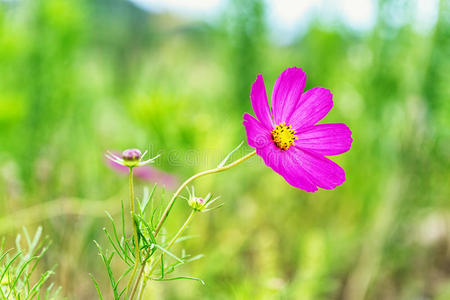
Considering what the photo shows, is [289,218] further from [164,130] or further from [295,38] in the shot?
[295,38]

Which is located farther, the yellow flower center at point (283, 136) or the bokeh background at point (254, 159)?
the bokeh background at point (254, 159)

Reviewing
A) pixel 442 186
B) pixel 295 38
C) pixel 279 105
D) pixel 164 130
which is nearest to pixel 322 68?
pixel 295 38

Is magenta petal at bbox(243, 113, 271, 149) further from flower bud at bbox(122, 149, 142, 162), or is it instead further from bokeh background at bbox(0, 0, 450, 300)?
bokeh background at bbox(0, 0, 450, 300)

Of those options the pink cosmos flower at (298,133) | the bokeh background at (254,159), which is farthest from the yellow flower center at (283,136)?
the bokeh background at (254,159)

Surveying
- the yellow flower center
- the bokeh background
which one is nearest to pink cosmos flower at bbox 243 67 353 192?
the yellow flower center

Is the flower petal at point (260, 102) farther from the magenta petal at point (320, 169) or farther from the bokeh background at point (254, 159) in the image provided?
the bokeh background at point (254, 159)

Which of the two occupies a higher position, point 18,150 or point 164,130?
point 164,130

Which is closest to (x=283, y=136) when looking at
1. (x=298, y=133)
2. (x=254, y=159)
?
(x=298, y=133)

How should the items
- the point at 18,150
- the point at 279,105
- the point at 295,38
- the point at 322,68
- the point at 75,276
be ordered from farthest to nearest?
the point at 295,38 < the point at 322,68 < the point at 18,150 < the point at 75,276 < the point at 279,105
